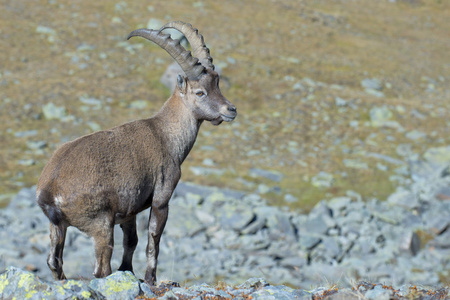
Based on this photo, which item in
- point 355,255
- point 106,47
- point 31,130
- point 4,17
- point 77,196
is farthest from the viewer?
point 4,17

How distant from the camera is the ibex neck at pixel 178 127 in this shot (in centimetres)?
933

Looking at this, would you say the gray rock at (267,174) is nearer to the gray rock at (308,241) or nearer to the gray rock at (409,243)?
the gray rock at (308,241)

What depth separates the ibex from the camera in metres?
7.80

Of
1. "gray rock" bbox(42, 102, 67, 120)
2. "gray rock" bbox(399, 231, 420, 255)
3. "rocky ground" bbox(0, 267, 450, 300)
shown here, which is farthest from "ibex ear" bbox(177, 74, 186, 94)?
"gray rock" bbox(42, 102, 67, 120)

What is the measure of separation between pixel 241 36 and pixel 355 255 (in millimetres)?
21061

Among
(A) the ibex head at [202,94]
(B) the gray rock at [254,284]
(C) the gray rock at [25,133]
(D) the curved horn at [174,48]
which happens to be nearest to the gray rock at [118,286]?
(B) the gray rock at [254,284]

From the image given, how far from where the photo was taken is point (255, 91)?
28.7m

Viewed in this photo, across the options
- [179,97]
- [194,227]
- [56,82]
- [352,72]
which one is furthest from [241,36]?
[179,97]

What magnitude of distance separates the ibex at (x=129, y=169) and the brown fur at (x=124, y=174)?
0.01 meters

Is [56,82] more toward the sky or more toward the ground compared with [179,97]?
more toward the ground

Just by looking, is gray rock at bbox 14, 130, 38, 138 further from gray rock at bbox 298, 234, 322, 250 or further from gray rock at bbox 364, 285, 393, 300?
gray rock at bbox 364, 285, 393, 300

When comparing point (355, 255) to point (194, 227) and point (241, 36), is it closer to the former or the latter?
point (194, 227)

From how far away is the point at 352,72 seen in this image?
1294 inches

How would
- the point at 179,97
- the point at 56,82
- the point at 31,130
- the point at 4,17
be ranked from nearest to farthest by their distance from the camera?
the point at 179,97
the point at 31,130
the point at 56,82
the point at 4,17
